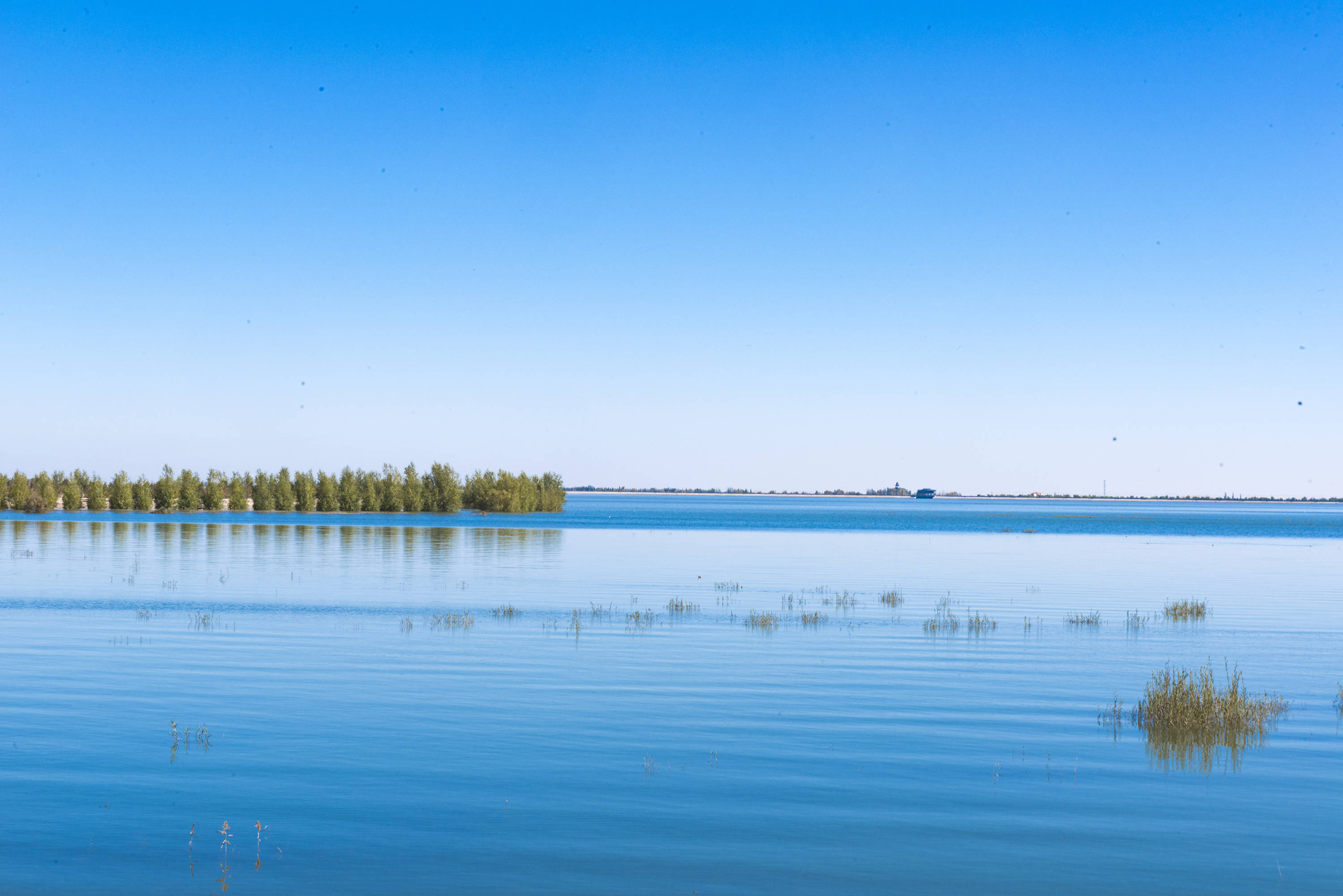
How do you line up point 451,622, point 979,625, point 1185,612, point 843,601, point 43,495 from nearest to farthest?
point 451,622
point 979,625
point 1185,612
point 843,601
point 43,495

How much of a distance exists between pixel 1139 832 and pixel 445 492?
15607 cm

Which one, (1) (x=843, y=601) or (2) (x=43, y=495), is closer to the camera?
(1) (x=843, y=601)

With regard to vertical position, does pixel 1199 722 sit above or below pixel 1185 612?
above

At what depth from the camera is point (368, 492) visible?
537ft

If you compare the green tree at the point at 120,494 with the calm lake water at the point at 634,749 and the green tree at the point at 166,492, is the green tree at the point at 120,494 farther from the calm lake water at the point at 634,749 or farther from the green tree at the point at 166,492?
the calm lake water at the point at 634,749

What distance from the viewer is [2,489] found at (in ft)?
492

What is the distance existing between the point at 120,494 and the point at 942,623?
479 feet

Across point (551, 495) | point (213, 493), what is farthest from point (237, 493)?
point (551, 495)

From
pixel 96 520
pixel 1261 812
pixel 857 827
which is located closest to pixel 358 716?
pixel 857 827

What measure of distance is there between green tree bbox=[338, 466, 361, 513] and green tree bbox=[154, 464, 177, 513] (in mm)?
22619

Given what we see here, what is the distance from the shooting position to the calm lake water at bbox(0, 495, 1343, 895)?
1194cm

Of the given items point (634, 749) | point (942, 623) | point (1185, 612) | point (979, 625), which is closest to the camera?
point (634, 749)

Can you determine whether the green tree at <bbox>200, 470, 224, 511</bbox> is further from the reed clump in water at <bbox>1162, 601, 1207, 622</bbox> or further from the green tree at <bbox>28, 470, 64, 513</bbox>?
the reed clump in water at <bbox>1162, 601, 1207, 622</bbox>

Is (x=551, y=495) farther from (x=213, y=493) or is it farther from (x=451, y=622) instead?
(x=451, y=622)
